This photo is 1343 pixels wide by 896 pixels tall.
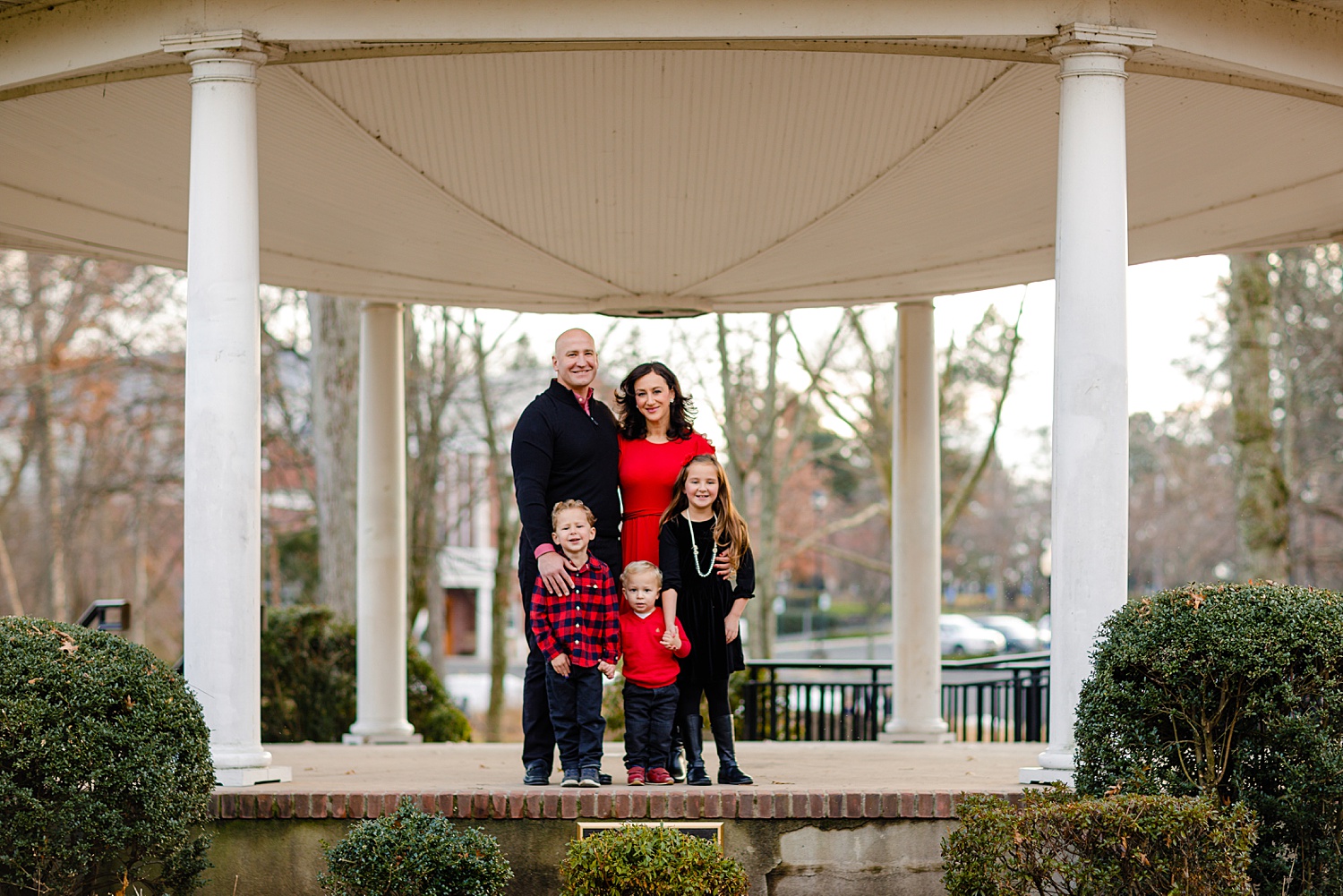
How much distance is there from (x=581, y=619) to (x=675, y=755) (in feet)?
3.78

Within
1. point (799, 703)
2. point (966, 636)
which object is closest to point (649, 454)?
point (799, 703)

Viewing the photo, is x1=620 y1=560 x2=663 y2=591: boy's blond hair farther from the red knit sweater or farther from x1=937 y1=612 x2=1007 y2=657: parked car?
x1=937 y1=612 x2=1007 y2=657: parked car

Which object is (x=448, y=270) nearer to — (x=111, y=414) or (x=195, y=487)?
(x=195, y=487)

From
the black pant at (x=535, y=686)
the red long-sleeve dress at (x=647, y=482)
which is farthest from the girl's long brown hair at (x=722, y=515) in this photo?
the black pant at (x=535, y=686)

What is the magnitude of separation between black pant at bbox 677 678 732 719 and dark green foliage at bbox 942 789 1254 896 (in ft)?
6.24

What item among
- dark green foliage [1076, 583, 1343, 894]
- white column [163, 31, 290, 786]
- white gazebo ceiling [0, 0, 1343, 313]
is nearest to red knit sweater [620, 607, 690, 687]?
white column [163, 31, 290, 786]

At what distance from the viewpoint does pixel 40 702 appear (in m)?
6.26

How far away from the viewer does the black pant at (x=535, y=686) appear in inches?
309

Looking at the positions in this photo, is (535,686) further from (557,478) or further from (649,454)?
(649,454)

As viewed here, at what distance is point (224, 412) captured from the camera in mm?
7840

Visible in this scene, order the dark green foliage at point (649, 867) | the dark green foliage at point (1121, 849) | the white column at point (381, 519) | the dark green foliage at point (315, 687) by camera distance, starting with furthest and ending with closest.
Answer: the dark green foliage at point (315, 687)
the white column at point (381, 519)
the dark green foliage at point (649, 867)
the dark green foliage at point (1121, 849)

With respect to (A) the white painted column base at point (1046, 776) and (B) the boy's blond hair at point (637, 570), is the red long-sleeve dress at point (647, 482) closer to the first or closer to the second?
(B) the boy's blond hair at point (637, 570)

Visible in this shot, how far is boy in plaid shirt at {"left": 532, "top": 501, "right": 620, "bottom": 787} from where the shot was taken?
294 inches

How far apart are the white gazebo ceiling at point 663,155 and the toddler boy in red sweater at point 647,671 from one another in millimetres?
2933
